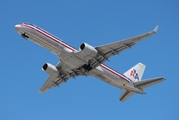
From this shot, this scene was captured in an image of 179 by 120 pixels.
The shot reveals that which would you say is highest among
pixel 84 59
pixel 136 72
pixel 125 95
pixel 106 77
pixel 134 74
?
pixel 136 72

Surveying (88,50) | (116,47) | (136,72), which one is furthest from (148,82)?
(88,50)

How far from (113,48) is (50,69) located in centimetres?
1159

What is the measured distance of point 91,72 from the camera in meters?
55.5

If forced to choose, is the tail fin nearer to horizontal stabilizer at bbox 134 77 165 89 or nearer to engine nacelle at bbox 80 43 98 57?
horizontal stabilizer at bbox 134 77 165 89

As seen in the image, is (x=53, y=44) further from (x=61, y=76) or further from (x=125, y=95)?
(x=125, y=95)

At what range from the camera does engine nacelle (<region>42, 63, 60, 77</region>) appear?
57062 mm

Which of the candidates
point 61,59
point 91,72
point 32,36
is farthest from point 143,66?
point 32,36

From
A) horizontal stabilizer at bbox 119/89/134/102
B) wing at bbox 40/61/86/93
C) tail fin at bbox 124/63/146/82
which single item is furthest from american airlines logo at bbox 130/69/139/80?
wing at bbox 40/61/86/93

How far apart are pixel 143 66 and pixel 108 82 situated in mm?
12935

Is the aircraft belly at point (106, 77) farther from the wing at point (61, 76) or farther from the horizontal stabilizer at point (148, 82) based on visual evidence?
the horizontal stabilizer at point (148, 82)

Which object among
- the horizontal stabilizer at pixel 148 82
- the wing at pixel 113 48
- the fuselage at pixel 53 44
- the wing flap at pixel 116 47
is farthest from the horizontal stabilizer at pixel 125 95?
the wing flap at pixel 116 47

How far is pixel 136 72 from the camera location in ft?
215

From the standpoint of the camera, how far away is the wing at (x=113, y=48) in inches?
1924

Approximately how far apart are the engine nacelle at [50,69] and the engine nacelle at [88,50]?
859 cm
